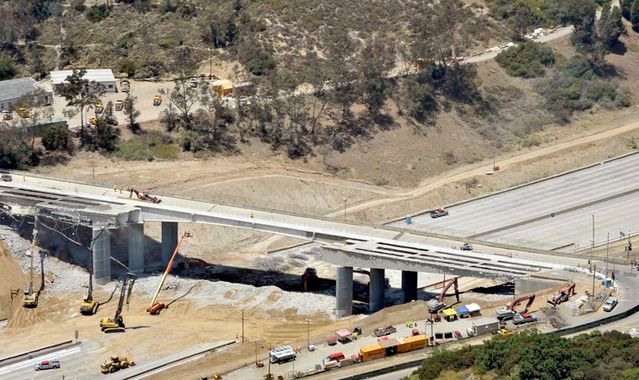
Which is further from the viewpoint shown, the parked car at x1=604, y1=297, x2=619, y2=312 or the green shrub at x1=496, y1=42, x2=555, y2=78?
the green shrub at x1=496, y1=42, x2=555, y2=78

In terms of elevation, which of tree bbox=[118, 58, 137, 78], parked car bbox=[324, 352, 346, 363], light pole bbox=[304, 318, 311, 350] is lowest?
light pole bbox=[304, 318, 311, 350]

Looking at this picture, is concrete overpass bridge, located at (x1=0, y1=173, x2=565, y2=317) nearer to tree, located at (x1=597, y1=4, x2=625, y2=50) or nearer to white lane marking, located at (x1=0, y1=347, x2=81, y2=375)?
white lane marking, located at (x1=0, y1=347, x2=81, y2=375)

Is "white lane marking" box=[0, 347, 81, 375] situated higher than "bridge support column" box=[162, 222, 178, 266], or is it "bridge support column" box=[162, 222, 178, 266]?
"bridge support column" box=[162, 222, 178, 266]

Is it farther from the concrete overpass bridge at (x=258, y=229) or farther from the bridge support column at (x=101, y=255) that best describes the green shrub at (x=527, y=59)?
the bridge support column at (x=101, y=255)

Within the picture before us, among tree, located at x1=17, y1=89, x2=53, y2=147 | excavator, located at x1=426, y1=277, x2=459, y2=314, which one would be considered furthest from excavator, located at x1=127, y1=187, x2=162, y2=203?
excavator, located at x1=426, y1=277, x2=459, y2=314

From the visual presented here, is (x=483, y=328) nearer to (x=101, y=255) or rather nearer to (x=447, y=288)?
(x=447, y=288)

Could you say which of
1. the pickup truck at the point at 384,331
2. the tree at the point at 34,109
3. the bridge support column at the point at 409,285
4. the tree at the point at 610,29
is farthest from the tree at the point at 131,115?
the tree at the point at 610,29
